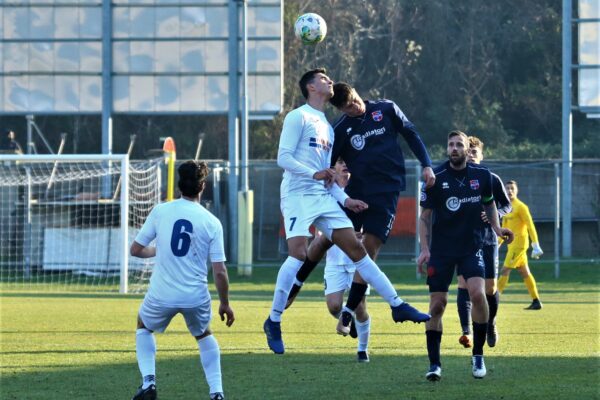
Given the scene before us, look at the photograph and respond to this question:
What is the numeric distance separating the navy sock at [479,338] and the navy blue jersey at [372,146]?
58.0 inches

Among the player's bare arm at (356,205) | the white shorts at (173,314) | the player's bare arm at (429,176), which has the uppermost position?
the player's bare arm at (429,176)

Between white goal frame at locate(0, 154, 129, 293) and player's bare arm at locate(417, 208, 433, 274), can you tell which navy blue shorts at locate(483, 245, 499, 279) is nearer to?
player's bare arm at locate(417, 208, 433, 274)

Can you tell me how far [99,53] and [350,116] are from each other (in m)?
17.8

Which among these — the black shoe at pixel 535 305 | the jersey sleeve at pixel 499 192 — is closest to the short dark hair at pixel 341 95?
the jersey sleeve at pixel 499 192

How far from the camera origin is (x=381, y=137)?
10922 mm

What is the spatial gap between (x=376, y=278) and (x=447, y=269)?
2.04ft

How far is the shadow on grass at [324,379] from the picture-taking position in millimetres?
9328

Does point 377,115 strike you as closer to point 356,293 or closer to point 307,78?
point 307,78

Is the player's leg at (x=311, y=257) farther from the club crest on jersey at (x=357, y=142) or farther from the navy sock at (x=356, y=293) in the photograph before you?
the club crest on jersey at (x=357, y=142)

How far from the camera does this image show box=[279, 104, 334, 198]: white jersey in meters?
10.5

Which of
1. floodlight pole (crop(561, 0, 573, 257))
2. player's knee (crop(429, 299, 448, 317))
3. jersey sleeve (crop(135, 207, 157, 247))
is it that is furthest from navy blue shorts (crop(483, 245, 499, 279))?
floodlight pole (crop(561, 0, 573, 257))

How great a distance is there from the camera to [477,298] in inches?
407

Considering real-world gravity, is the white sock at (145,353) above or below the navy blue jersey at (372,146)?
below

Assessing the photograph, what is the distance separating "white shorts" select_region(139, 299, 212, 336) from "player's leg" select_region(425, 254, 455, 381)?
231 cm
